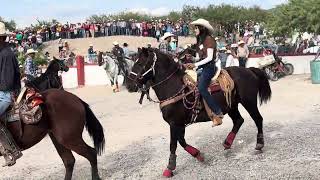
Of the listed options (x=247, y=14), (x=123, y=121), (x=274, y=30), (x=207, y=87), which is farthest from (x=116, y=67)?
(x=247, y=14)

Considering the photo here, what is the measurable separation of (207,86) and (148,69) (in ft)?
3.50

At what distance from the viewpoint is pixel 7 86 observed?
7.18 metres

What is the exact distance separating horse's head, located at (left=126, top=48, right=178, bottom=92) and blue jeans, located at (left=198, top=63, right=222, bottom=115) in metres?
0.55

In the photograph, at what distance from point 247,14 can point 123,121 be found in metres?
52.1

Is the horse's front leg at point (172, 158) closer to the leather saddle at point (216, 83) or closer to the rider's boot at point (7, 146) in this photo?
the leather saddle at point (216, 83)

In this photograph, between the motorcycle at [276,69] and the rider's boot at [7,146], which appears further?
the motorcycle at [276,69]

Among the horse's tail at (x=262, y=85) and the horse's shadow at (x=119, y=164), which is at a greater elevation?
the horse's tail at (x=262, y=85)

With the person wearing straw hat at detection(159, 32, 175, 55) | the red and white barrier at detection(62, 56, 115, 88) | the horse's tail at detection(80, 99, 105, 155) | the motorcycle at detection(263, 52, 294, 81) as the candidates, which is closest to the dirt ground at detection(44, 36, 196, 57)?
the red and white barrier at detection(62, 56, 115, 88)

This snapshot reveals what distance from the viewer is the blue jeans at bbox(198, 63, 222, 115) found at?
869 cm

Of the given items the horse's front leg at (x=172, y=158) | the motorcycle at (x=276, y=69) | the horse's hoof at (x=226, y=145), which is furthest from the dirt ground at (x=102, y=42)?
the horse's front leg at (x=172, y=158)

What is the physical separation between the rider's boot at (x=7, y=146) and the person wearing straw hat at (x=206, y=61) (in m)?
3.08

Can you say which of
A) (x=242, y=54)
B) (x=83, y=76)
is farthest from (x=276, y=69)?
(x=83, y=76)

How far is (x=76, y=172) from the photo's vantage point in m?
8.66

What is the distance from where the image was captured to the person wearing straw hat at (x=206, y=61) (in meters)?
8.63
